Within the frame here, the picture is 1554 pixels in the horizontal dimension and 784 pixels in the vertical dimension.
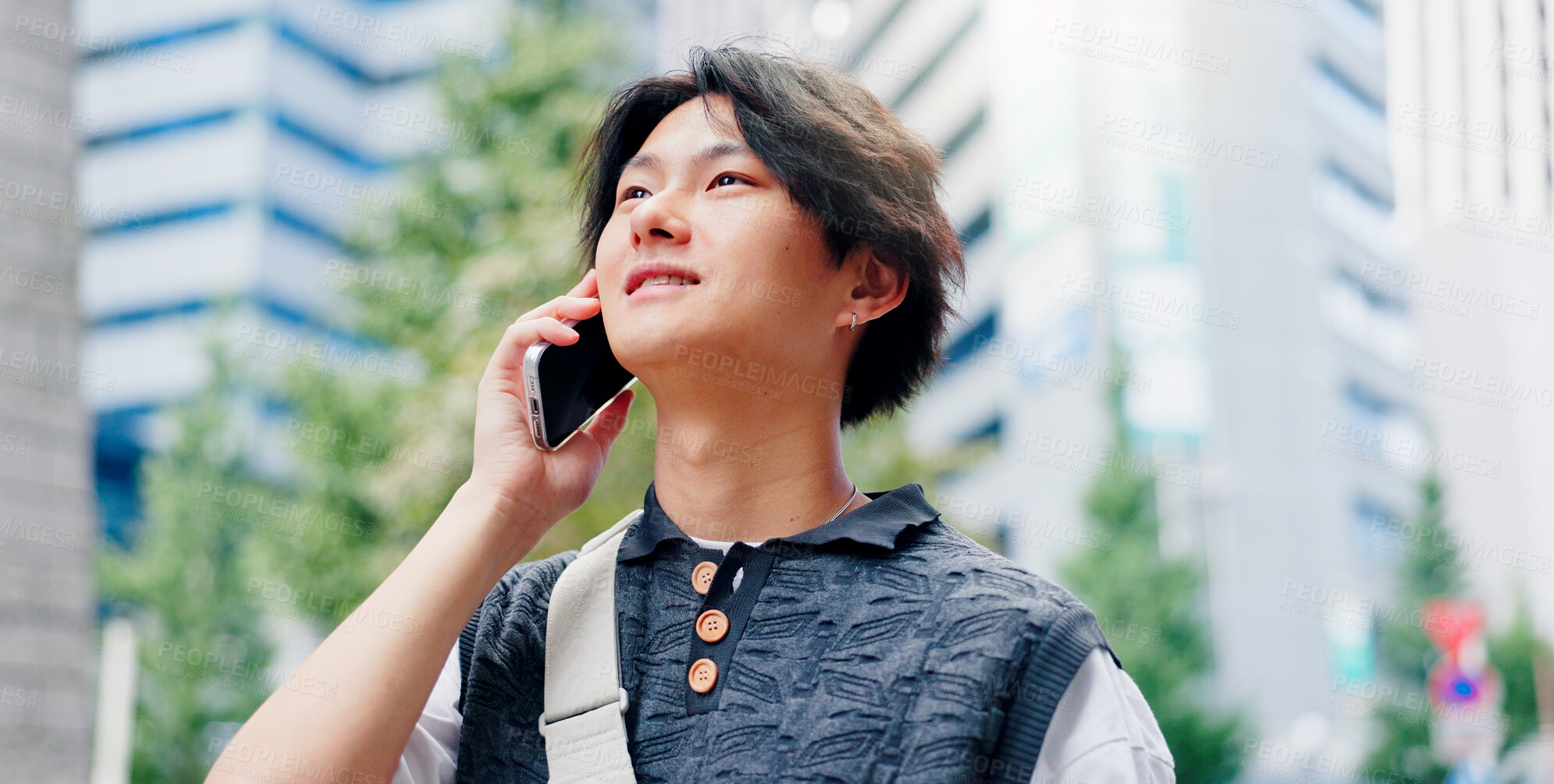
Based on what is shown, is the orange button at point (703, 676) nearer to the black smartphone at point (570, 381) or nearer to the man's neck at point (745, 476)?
the man's neck at point (745, 476)

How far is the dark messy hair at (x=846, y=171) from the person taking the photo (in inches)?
65.3

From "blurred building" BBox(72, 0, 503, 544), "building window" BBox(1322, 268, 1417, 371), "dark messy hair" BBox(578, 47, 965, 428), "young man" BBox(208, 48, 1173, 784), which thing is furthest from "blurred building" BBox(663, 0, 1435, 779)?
"young man" BBox(208, 48, 1173, 784)

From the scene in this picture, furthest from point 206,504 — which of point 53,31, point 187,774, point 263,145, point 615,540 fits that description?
point 263,145

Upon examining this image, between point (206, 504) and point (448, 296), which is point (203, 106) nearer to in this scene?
point (206, 504)

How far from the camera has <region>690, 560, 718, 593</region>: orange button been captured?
1.54 m

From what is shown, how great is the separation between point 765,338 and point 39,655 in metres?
3.63

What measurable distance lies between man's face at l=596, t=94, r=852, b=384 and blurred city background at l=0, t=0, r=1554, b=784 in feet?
1.69

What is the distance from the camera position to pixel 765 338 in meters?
1.57

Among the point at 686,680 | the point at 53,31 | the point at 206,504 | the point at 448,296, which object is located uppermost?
the point at 206,504

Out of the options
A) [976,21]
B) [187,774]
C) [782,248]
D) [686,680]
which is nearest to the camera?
[686,680]

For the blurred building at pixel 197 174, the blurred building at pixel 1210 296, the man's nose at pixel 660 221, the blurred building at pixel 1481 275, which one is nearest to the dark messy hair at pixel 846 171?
the man's nose at pixel 660 221

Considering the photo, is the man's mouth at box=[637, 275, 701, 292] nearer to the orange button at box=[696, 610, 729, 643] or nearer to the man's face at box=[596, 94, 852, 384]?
the man's face at box=[596, 94, 852, 384]

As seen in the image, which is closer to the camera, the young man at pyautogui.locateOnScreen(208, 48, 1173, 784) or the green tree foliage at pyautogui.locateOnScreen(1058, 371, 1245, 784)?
the young man at pyautogui.locateOnScreen(208, 48, 1173, 784)

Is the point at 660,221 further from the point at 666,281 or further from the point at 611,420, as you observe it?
the point at 611,420
